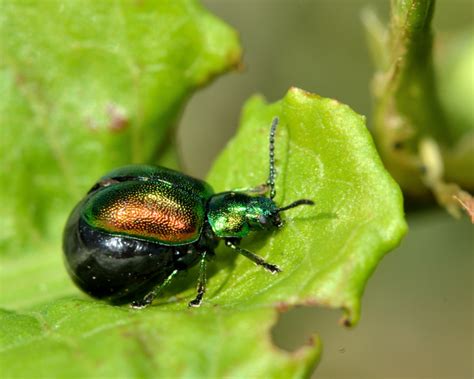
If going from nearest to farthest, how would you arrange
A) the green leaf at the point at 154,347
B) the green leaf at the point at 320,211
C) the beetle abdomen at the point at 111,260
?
the green leaf at the point at 154,347 → the green leaf at the point at 320,211 → the beetle abdomen at the point at 111,260

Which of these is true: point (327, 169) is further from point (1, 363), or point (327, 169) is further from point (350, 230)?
point (1, 363)

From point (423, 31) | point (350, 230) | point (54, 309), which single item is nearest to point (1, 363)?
point (54, 309)

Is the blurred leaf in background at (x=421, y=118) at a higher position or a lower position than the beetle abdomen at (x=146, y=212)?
higher

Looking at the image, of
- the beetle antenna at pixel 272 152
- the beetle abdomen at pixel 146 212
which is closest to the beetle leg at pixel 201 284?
the beetle abdomen at pixel 146 212

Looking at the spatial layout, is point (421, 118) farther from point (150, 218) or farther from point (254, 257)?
point (150, 218)

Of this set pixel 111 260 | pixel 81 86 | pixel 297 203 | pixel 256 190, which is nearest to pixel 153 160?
pixel 81 86

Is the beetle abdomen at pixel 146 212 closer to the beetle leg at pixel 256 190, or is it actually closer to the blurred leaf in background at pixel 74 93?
the beetle leg at pixel 256 190

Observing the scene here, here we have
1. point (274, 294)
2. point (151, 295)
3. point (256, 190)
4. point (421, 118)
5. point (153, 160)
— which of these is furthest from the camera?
point (153, 160)

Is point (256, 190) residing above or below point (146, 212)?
above
